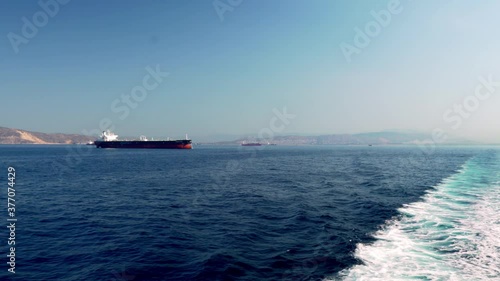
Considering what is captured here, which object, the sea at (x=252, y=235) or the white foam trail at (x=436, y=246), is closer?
the white foam trail at (x=436, y=246)

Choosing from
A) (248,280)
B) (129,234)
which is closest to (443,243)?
(248,280)

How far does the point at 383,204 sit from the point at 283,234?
16352 mm

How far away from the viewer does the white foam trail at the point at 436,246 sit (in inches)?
594

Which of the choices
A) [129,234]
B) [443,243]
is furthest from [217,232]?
[443,243]

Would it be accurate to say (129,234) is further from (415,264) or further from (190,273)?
(415,264)

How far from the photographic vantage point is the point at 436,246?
19.0 m

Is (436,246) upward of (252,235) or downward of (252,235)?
downward

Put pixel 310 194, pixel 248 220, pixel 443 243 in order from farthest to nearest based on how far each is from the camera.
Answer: pixel 310 194 < pixel 248 220 < pixel 443 243

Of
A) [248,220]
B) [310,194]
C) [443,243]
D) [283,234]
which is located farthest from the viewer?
[310,194]

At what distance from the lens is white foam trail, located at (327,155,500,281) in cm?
1509

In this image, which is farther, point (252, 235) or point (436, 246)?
point (252, 235)

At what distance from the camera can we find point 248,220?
25.3 metres

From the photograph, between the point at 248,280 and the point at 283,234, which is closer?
the point at 248,280

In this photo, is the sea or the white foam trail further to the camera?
the sea
